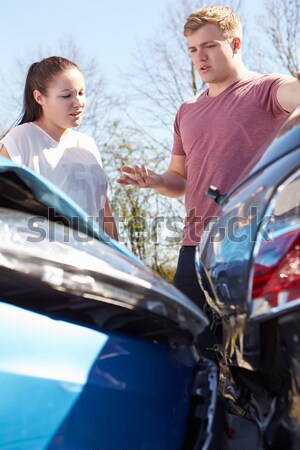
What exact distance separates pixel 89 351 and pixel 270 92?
1.77 metres

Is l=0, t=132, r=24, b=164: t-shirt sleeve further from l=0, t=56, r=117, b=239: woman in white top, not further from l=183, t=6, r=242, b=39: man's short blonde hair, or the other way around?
l=183, t=6, r=242, b=39: man's short blonde hair

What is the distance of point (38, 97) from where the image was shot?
3301 millimetres

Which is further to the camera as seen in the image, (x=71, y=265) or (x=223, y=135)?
(x=223, y=135)

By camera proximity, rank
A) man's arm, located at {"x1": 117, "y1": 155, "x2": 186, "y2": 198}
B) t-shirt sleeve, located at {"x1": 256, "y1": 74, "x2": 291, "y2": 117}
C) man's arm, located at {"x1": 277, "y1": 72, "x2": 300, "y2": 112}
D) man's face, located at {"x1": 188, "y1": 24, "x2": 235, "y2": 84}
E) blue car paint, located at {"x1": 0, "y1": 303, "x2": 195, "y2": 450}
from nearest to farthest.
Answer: blue car paint, located at {"x1": 0, "y1": 303, "x2": 195, "y2": 450}
man's arm, located at {"x1": 277, "y1": 72, "x2": 300, "y2": 112}
t-shirt sleeve, located at {"x1": 256, "y1": 74, "x2": 291, "y2": 117}
man's arm, located at {"x1": 117, "y1": 155, "x2": 186, "y2": 198}
man's face, located at {"x1": 188, "y1": 24, "x2": 235, "y2": 84}

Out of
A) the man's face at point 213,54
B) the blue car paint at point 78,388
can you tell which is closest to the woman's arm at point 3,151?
the man's face at point 213,54

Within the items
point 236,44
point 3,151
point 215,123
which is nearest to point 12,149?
point 3,151

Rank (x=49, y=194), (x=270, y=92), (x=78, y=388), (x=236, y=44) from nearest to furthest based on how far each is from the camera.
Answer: (x=78, y=388) < (x=49, y=194) < (x=270, y=92) < (x=236, y=44)

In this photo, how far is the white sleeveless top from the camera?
3.08m

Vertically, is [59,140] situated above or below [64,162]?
above

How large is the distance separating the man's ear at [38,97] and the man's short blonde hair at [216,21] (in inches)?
31.3

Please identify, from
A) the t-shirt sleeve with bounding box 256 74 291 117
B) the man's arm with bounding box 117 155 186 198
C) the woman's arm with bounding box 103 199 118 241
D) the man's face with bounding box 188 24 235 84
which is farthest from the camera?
the woman's arm with bounding box 103 199 118 241

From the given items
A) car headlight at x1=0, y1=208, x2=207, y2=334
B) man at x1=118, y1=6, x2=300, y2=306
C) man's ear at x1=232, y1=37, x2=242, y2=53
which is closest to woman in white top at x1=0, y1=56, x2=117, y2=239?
man at x1=118, y1=6, x2=300, y2=306

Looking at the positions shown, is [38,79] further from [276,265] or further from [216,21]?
[276,265]

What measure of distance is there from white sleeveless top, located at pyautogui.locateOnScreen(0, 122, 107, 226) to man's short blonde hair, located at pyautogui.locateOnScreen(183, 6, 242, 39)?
0.78 meters
